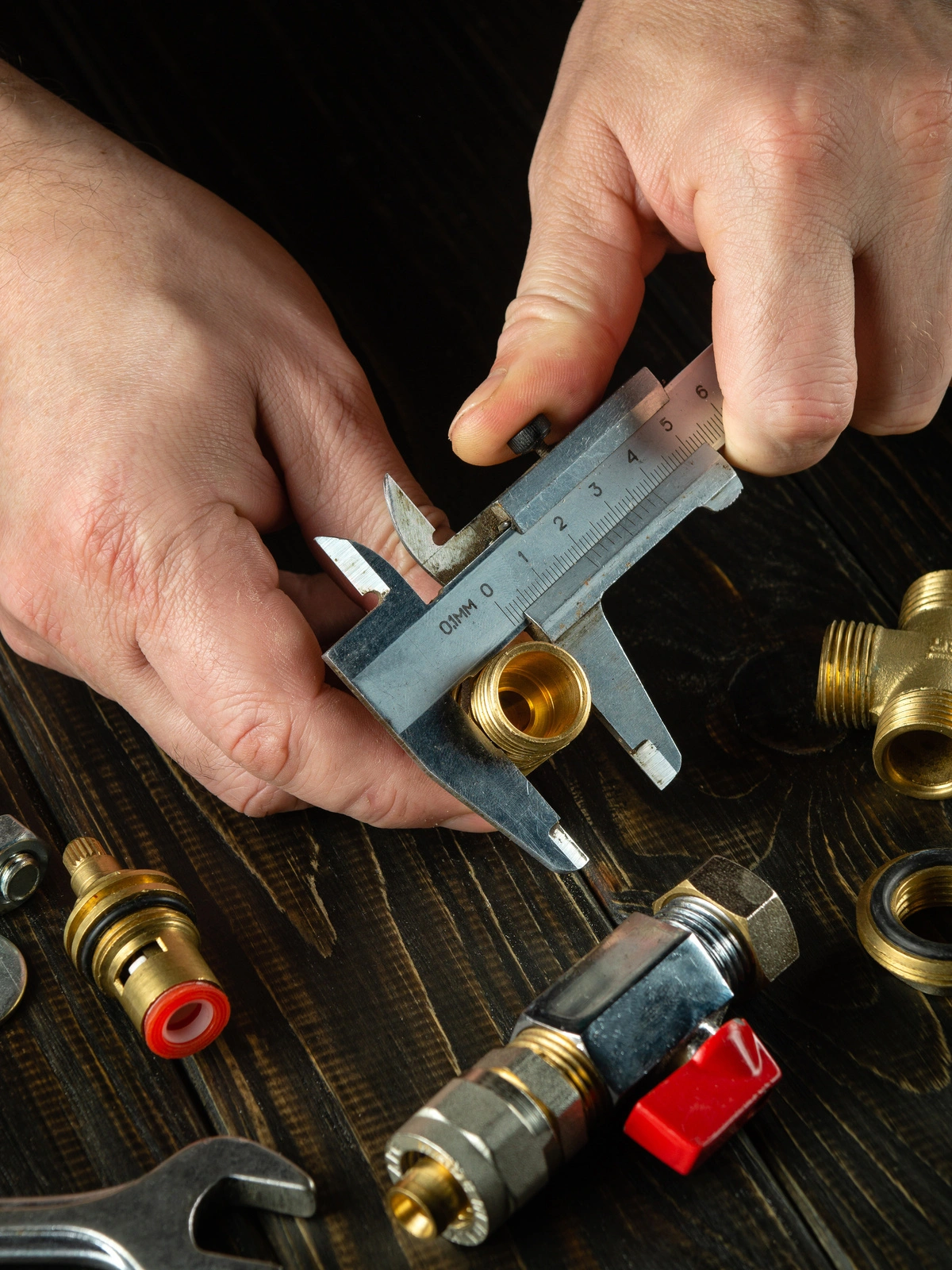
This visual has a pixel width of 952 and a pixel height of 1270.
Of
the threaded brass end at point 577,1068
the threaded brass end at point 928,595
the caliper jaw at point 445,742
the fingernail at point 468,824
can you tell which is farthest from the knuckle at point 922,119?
the threaded brass end at point 577,1068

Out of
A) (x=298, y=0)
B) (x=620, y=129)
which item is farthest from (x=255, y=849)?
(x=298, y=0)

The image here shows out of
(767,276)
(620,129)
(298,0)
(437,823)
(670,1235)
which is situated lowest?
(670,1235)

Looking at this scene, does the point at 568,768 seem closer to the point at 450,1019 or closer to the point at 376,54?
the point at 450,1019

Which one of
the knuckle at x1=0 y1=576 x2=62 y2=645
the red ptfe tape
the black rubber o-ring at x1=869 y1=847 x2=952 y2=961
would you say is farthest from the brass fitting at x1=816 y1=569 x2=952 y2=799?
the knuckle at x1=0 y1=576 x2=62 y2=645

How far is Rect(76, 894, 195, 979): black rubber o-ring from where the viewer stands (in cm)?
104

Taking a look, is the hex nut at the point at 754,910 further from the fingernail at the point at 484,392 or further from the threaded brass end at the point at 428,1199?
the fingernail at the point at 484,392

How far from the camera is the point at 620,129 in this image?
1.28 meters

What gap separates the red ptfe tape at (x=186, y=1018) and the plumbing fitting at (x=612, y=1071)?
0.71ft

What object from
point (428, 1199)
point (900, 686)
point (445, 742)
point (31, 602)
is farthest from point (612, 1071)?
point (31, 602)

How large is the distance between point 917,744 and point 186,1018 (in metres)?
0.79

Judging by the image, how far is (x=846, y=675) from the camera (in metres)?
1.22

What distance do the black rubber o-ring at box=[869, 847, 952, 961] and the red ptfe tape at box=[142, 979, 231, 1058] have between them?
0.61 meters

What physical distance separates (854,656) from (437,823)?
469 mm

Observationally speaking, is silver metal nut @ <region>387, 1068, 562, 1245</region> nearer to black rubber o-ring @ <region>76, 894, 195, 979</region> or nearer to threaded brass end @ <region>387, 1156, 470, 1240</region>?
threaded brass end @ <region>387, 1156, 470, 1240</region>
